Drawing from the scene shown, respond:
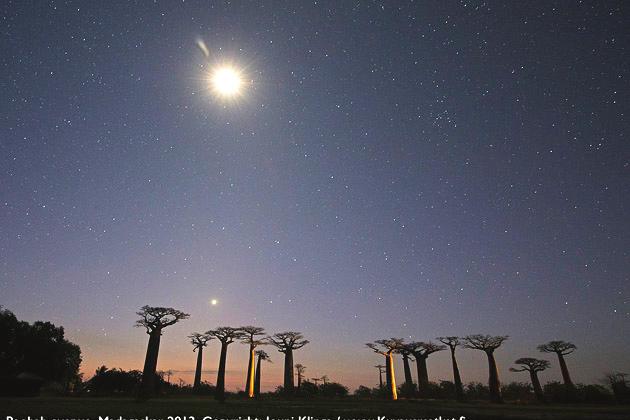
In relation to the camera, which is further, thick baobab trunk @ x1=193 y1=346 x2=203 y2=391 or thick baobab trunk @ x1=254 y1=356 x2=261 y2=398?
thick baobab trunk @ x1=193 y1=346 x2=203 y2=391

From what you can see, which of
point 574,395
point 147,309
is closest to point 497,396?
point 574,395

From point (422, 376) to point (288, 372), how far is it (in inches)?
760

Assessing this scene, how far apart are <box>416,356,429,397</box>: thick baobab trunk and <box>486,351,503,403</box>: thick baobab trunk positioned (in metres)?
13.4

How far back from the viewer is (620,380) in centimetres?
4088

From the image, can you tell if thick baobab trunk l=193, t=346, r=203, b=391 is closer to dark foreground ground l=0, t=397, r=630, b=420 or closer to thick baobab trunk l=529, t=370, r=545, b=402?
dark foreground ground l=0, t=397, r=630, b=420

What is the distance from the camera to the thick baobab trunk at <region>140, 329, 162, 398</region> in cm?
3545

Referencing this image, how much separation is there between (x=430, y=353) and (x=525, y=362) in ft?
40.8

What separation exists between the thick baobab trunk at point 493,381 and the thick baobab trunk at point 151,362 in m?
35.1

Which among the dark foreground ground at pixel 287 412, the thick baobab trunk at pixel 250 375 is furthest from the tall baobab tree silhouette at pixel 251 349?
the dark foreground ground at pixel 287 412

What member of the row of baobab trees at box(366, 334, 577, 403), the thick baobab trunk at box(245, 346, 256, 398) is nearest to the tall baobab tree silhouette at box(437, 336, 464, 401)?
the row of baobab trees at box(366, 334, 577, 403)

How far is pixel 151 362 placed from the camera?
3709 cm

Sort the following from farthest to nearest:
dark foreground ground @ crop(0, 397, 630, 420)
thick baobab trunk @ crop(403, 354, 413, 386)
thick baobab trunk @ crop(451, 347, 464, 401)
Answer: thick baobab trunk @ crop(403, 354, 413, 386), thick baobab trunk @ crop(451, 347, 464, 401), dark foreground ground @ crop(0, 397, 630, 420)

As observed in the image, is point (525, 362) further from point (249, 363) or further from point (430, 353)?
point (249, 363)

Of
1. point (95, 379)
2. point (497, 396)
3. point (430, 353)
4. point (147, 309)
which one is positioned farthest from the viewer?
point (430, 353)
